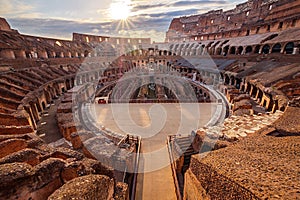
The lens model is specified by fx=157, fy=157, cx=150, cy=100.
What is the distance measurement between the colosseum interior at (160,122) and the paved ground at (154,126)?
2.8 inches

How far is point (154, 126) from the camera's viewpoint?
12359 mm

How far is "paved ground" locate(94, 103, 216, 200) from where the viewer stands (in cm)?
711

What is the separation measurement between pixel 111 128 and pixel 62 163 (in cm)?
830

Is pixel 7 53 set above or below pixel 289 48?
below

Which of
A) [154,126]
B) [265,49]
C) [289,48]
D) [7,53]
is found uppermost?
[265,49]

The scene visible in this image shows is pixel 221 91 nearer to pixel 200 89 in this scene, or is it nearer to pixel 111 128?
pixel 200 89

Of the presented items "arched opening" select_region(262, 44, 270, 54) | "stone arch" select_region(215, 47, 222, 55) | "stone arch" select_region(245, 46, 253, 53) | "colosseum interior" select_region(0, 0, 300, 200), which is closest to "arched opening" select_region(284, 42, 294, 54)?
"colosseum interior" select_region(0, 0, 300, 200)

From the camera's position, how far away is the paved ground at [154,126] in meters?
7.11

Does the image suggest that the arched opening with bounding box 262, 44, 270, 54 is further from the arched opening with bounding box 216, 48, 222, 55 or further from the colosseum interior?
the arched opening with bounding box 216, 48, 222, 55

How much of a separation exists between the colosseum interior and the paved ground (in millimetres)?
72

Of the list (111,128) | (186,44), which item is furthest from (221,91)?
(186,44)

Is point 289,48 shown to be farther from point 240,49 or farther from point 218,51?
point 218,51

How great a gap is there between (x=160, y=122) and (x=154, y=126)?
2.68 ft

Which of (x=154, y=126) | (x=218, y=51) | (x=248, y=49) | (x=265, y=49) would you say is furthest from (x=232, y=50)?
(x=154, y=126)
